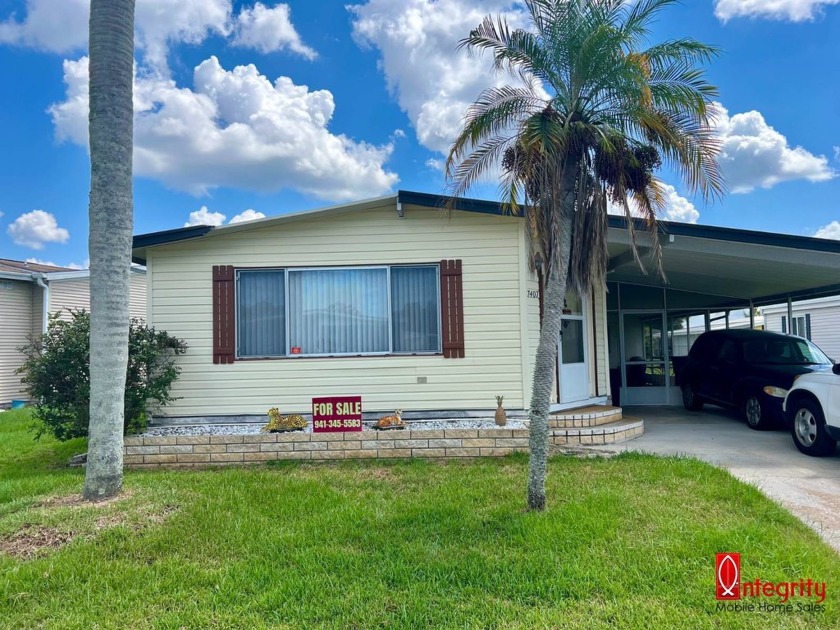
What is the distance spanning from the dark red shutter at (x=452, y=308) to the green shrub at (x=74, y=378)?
3.86m

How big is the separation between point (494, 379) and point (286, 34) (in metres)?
8.05

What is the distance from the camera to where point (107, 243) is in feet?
14.5

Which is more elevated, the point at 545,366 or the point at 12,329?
the point at 12,329

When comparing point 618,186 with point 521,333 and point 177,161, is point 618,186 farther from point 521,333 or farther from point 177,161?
point 177,161

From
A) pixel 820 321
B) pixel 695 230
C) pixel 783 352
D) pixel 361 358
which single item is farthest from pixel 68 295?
pixel 820 321

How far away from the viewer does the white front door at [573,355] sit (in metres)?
7.73

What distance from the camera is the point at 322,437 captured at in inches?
243

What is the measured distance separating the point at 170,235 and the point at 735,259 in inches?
318

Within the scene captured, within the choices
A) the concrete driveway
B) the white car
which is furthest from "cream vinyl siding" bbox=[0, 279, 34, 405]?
the white car

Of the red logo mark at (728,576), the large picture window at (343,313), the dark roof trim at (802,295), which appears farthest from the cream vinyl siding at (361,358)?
the dark roof trim at (802,295)

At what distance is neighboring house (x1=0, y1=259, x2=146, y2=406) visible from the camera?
41.3ft

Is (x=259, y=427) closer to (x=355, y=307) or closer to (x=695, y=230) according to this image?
(x=355, y=307)

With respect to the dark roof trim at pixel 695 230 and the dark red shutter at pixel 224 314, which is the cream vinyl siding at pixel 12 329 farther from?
the dark roof trim at pixel 695 230

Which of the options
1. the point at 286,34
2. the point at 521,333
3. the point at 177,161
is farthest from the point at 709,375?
the point at 177,161
